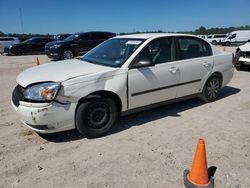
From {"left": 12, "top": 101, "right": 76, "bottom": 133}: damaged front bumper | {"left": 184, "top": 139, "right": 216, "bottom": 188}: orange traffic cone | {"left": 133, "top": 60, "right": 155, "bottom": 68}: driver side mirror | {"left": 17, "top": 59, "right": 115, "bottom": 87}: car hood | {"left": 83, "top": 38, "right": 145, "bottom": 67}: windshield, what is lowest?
{"left": 184, "top": 139, "right": 216, "bottom": 188}: orange traffic cone

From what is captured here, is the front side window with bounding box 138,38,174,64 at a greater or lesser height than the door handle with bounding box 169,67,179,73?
greater

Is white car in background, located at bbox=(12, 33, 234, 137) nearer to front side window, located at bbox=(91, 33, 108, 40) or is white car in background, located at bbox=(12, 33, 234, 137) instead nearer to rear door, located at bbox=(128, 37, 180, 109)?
rear door, located at bbox=(128, 37, 180, 109)

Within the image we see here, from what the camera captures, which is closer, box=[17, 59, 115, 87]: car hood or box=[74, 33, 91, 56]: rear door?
box=[17, 59, 115, 87]: car hood

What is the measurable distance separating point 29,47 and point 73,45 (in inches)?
295

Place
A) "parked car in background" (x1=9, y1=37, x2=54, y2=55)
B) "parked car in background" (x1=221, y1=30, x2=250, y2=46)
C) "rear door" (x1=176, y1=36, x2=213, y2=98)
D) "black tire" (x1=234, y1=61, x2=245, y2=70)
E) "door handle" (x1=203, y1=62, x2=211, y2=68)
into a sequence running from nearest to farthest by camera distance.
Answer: "rear door" (x1=176, y1=36, x2=213, y2=98) < "door handle" (x1=203, y1=62, x2=211, y2=68) < "black tire" (x1=234, y1=61, x2=245, y2=70) < "parked car in background" (x1=9, y1=37, x2=54, y2=55) < "parked car in background" (x1=221, y1=30, x2=250, y2=46)

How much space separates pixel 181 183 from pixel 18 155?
2255mm

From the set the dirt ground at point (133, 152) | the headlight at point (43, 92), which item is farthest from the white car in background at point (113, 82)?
the dirt ground at point (133, 152)

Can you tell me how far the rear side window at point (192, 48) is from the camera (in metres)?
4.76

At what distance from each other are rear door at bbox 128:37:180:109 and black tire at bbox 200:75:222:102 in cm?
106

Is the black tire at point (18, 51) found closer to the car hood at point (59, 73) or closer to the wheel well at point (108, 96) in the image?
the car hood at point (59, 73)

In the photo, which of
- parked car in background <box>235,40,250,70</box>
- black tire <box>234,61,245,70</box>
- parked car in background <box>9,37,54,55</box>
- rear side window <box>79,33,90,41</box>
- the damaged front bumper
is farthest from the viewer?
parked car in background <box>9,37,54,55</box>

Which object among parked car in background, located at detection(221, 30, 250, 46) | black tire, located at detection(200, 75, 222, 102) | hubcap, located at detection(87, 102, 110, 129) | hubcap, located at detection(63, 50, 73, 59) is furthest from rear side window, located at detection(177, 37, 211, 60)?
parked car in background, located at detection(221, 30, 250, 46)

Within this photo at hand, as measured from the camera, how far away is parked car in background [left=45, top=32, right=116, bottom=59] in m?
14.1

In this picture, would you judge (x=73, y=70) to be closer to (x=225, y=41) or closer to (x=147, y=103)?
(x=147, y=103)
